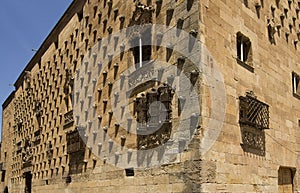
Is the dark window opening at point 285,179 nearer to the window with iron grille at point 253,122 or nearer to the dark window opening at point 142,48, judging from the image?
the window with iron grille at point 253,122

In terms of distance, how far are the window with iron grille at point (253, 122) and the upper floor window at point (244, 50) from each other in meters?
0.78

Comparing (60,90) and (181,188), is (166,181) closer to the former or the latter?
(181,188)

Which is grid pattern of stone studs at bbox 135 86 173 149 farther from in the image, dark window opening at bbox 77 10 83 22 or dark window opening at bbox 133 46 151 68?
dark window opening at bbox 77 10 83 22

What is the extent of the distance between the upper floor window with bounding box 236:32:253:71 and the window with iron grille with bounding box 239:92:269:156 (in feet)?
2.55

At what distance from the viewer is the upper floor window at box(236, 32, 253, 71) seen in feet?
30.6

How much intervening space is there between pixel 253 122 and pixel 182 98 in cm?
193

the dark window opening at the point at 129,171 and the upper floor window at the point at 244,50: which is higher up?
the upper floor window at the point at 244,50

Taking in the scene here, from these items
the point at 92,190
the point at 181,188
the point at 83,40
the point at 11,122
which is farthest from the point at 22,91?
the point at 181,188

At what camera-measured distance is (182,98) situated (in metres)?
8.07

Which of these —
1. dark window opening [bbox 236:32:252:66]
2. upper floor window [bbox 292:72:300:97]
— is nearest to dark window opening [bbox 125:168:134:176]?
dark window opening [bbox 236:32:252:66]

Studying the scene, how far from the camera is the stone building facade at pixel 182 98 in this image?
7898 mm

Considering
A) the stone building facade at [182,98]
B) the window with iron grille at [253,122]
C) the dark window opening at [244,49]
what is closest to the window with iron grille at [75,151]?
the stone building facade at [182,98]

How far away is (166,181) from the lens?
26.7 feet

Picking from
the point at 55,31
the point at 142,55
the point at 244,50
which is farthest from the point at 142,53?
the point at 55,31
